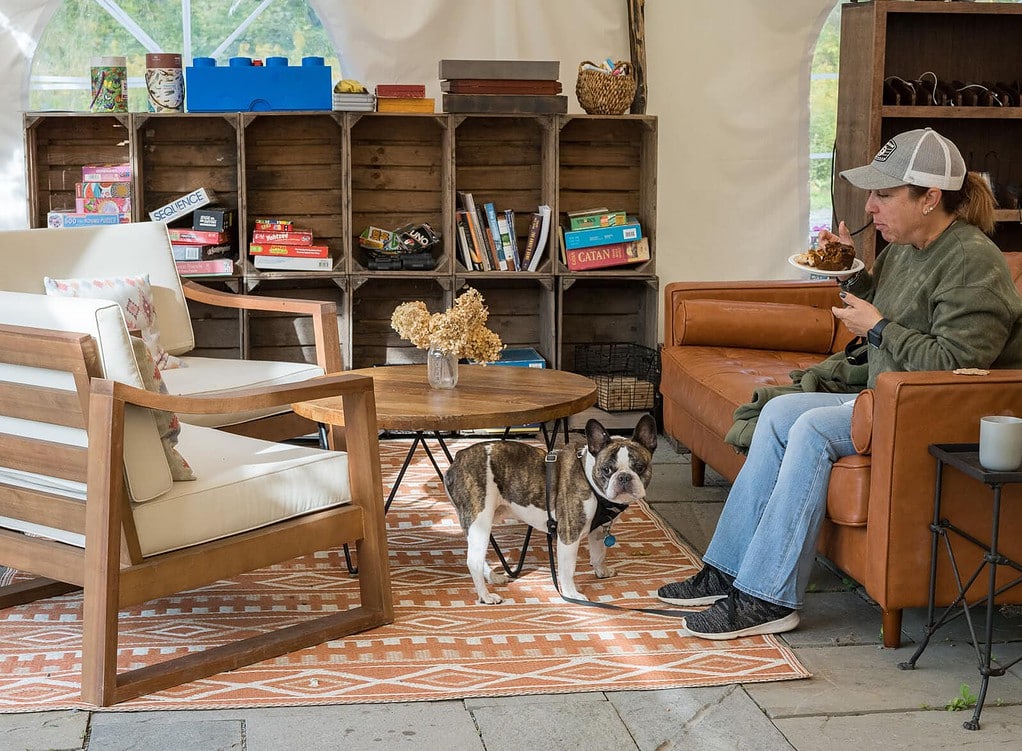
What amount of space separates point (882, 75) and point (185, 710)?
3500 mm

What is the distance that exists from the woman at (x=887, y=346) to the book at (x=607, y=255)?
204cm

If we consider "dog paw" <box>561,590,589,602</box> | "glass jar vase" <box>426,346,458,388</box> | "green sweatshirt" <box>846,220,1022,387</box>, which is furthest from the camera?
"glass jar vase" <box>426,346,458,388</box>

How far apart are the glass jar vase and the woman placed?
0.87m

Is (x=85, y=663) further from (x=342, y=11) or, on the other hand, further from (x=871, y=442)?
(x=342, y=11)

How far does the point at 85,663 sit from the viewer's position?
238 centimetres

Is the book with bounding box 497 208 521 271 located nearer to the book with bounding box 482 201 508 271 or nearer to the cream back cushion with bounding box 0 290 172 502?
the book with bounding box 482 201 508 271

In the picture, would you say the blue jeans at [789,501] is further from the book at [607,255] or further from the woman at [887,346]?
the book at [607,255]

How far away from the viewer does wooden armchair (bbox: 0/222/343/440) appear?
3623 mm

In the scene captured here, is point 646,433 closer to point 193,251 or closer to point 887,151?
point 887,151

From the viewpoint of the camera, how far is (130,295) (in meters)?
3.75

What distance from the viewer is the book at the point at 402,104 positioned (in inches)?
181

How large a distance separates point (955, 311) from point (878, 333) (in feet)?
0.63

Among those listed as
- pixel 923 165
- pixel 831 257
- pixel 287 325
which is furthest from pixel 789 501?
pixel 287 325

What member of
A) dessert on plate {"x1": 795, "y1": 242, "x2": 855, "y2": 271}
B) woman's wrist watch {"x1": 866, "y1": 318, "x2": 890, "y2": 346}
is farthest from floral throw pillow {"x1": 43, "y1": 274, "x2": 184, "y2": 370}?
woman's wrist watch {"x1": 866, "y1": 318, "x2": 890, "y2": 346}
